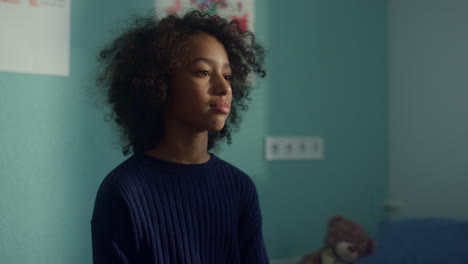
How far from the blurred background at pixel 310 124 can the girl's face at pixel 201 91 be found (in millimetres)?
548

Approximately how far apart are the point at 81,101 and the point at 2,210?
36 centimetres

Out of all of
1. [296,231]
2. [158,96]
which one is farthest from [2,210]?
[296,231]

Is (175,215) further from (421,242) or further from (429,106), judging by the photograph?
(429,106)

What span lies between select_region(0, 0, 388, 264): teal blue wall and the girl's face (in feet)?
1.76

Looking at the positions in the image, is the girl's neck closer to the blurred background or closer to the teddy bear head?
the blurred background

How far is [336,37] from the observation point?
1973 millimetres

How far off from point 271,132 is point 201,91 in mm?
946

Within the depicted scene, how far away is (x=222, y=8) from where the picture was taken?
1593 mm

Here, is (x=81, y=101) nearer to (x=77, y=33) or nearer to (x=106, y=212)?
(x=77, y=33)

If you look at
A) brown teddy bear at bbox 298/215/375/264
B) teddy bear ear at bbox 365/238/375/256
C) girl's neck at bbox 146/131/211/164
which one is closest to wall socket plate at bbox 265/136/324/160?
brown teddy bear at bbox 298/215/375/264

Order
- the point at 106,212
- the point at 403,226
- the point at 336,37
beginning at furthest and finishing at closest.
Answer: the point at 336,37 < the point at 403,226 < the point at 106,212

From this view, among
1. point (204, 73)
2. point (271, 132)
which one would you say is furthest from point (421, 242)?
point (204, 73)

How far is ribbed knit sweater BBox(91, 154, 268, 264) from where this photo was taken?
2.62ft

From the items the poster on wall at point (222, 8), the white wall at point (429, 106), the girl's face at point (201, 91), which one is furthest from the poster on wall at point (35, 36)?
the white wall at point (429, 106)
